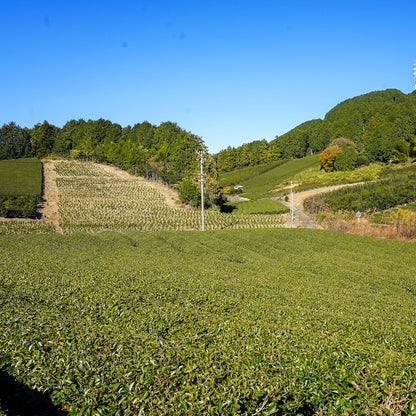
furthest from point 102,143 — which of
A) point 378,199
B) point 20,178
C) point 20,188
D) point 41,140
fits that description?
point 378,199

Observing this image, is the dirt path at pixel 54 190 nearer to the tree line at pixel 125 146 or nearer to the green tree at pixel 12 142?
the tree line at pixel 125 146

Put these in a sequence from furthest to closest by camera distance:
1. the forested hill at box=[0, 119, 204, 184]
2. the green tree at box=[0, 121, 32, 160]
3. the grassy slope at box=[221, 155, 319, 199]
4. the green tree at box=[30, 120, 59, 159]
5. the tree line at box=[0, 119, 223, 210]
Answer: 1. the green tree at box=[30, 120, 59, 159]
2. the green tree at box=[0, 121, 32, 160]
3. the forested hill at box=[0, 119, 204, 184]
4. the grassy slope at box=[221, 155, 319, 199]
5. the tree line at box=[0, 119, 223, 210]

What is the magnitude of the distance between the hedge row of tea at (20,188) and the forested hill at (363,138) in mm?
62164

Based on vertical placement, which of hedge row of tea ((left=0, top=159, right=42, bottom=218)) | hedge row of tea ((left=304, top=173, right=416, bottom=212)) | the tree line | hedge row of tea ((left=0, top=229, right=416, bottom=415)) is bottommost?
hedge row of tea ((left=0, top=229, right=416, bottom=415))

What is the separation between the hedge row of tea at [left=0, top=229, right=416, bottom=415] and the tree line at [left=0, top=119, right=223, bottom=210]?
47.2 metres

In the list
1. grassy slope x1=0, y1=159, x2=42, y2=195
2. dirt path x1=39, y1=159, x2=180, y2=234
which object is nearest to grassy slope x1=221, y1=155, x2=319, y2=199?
dirt path x1=39, y1=159, x2=180, y2=234

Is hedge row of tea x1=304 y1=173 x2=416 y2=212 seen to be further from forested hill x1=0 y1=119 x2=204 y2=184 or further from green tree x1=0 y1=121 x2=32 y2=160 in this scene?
green tree x1=0 y1=121 x2=32 y2=160

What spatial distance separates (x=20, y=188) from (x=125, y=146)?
35.6m

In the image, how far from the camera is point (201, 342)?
5.03 m

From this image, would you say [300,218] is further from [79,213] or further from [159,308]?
[159,308]

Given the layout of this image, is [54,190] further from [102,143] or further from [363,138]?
[363,138]

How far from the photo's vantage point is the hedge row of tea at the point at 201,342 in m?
3.79

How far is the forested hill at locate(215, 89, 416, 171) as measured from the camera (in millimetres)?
68562

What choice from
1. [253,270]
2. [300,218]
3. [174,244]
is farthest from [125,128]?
[253,270]
